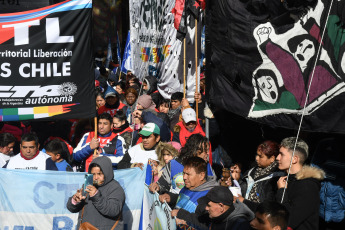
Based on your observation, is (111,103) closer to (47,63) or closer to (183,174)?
(47,63)

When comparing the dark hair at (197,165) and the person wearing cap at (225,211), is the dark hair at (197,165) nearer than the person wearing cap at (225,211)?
No

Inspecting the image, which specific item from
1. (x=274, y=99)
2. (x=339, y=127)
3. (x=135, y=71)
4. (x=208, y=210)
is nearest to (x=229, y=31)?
(x=274, y=99)

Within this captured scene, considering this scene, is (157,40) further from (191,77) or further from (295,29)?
(295,29)

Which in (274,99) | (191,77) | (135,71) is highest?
(274,99)

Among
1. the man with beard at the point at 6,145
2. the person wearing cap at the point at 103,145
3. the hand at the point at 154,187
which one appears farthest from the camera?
the man with beard at the point at 6,145

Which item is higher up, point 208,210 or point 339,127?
point 339,127

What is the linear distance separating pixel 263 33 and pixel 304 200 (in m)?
2.08

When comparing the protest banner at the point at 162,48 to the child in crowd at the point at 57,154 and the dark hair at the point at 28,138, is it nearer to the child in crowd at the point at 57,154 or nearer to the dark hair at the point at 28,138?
the child in crowd at the point at 57,154

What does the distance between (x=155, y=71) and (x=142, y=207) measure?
5272 millimetres

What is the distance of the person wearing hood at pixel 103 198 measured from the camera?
16.8 feet

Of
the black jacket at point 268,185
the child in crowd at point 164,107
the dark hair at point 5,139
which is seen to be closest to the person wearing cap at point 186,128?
the child in crowd at point 164,107

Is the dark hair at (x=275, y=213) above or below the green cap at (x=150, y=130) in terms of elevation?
above

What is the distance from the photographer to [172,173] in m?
5.91

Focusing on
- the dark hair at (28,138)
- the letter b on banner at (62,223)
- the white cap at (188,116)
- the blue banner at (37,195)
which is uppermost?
the white cap at (188,116)
